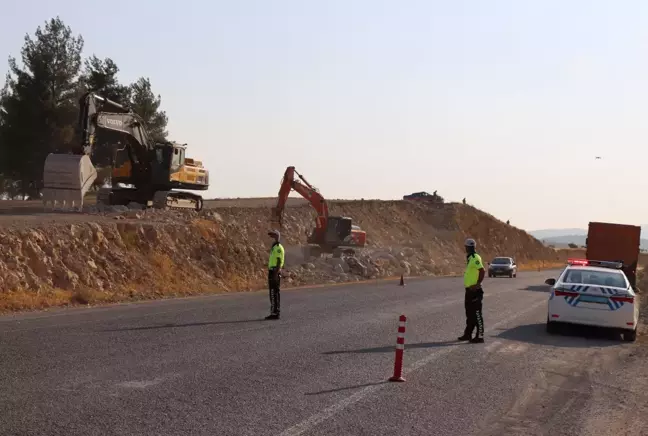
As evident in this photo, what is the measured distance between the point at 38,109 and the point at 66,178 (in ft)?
86.1

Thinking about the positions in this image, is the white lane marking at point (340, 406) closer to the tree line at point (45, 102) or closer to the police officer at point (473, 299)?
the police officer at point (473, 299)

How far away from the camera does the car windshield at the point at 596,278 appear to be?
18.5 meters

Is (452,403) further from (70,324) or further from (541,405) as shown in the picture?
(70,324)

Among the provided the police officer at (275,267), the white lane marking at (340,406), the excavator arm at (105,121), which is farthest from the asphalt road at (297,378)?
the excavator arm at (105,121)

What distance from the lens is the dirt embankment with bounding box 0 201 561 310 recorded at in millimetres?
22828

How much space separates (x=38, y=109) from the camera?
173 feet

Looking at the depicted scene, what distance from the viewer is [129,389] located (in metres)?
9.60

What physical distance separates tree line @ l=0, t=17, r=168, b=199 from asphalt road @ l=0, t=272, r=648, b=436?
36.2m

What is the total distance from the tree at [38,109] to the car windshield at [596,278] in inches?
1612

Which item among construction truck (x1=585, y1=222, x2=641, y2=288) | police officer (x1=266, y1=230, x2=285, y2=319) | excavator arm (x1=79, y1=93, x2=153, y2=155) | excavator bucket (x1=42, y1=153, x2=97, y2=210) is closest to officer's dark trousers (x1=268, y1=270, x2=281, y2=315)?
police officer (x1=266, y1=230, x2=285, y2=319)

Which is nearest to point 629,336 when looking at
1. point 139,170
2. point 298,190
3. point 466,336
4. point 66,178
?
point 466,336

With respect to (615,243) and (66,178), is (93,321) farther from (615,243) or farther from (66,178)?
(615,243)

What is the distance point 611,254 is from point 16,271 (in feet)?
90.7

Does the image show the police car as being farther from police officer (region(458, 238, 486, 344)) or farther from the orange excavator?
the orange excavator
